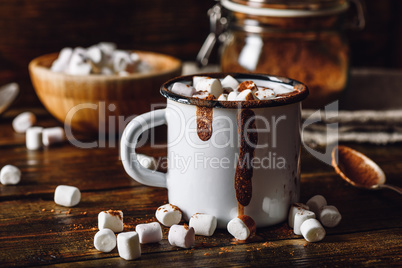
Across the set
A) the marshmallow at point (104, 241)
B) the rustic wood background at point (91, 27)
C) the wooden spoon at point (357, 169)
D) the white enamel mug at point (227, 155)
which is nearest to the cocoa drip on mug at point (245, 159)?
the white enamel mug at point (227, 155)

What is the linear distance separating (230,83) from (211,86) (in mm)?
68

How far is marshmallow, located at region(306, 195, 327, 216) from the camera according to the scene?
0.97 m

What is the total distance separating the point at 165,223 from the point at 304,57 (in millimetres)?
651

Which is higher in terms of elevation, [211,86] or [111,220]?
[211,86]

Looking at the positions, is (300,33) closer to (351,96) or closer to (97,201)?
(351,96)

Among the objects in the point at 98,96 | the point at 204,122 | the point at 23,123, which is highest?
the point at 204,122

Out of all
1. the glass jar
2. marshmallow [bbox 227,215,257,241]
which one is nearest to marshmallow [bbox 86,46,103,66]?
the glass jar

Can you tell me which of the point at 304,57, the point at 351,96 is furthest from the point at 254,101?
the point at 351,96

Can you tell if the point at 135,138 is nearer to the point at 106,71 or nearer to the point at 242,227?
the point at 242,227

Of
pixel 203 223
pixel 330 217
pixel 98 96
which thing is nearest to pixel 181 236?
pixel 203 223

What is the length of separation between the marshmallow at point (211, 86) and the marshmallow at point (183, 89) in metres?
0.02

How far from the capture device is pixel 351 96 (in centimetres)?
169

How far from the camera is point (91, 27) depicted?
1774 millimetres

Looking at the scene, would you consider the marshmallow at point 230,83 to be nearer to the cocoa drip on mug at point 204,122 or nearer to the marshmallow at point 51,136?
the cocoa drip on mug at point 204,122
